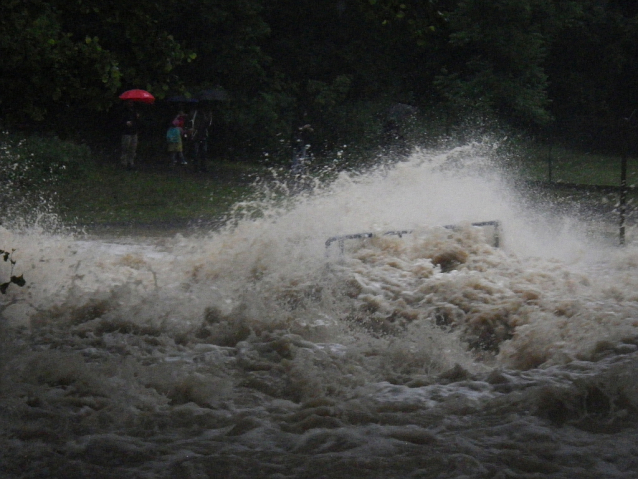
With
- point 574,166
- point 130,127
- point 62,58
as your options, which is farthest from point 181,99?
point 62,58

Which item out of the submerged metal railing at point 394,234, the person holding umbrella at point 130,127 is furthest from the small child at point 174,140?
the submerged metal railing at point 394,234

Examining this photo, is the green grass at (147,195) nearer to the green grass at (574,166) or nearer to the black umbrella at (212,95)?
the black umbrella at (212,95)

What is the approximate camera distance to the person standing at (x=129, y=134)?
22703 millimetres

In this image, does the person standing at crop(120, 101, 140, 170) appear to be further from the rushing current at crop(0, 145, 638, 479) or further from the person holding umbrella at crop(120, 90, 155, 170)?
the rushing current at crop(0, 145, 638, 479)

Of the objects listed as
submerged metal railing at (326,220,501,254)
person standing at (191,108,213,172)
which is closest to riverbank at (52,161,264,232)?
person standing at (191,108,213,172)

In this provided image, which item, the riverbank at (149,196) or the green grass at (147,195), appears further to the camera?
the green grass at (147,195)

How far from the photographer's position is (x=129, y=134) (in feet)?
76.2

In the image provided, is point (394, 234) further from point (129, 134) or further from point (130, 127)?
point (129, 134)

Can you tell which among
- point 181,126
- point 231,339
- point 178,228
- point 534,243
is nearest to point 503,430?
point 231,339

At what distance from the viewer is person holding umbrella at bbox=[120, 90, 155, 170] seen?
2273 centimetres

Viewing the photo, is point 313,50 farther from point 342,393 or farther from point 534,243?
point 342,393

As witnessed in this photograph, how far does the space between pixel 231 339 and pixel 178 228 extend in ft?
25.2

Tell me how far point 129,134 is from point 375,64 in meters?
12.1

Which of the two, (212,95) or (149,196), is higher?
(212,95)
